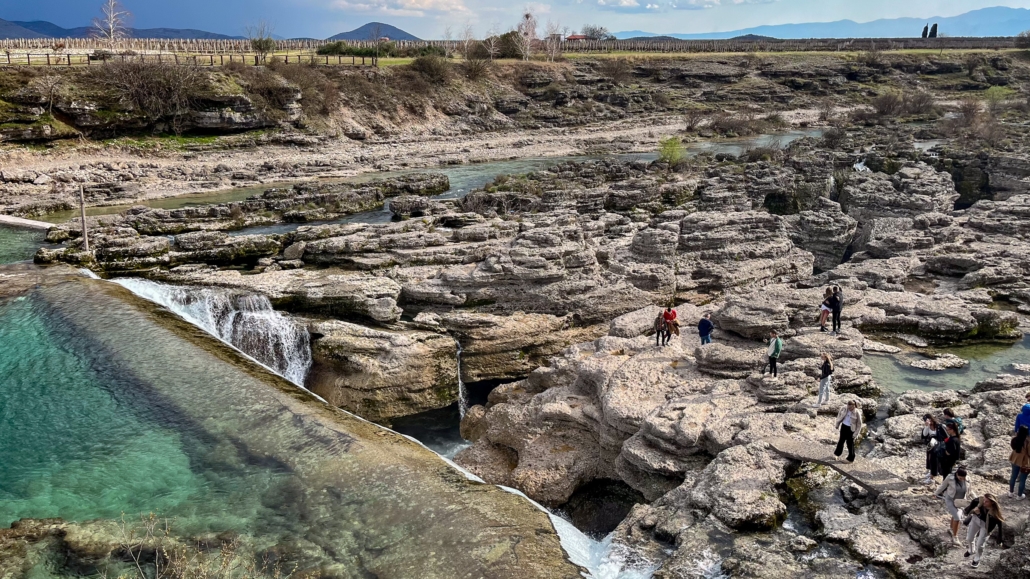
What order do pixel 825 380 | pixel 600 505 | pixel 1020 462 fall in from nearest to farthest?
pixel 1020 462 < pixel 825 380 < pixel 600 505

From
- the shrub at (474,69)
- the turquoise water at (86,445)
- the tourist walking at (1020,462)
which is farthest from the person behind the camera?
the shrub at (474,69)

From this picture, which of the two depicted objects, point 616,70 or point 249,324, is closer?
point 249,324

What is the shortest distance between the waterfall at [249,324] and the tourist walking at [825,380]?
44.5ft

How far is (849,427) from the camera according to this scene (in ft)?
43.7

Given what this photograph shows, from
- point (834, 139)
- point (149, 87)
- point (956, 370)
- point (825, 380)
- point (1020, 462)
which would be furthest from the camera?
Result: point (834, 139)

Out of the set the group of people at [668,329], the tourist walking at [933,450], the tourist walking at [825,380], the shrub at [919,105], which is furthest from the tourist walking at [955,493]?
the shrub at [919,105]

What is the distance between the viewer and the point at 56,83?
2025 inches

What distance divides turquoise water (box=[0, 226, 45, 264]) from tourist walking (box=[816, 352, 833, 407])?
26795 millimetres

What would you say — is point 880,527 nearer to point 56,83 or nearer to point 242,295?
point 242,295

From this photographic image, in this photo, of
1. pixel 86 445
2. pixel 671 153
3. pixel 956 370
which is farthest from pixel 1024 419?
pixel 671 153

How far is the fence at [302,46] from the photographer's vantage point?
6312cm

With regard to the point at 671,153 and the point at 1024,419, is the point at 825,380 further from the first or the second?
the point at 671,153

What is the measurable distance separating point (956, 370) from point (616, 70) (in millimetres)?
82656

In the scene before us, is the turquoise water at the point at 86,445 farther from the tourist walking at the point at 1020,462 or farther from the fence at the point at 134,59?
the fence at the point at 134,59
